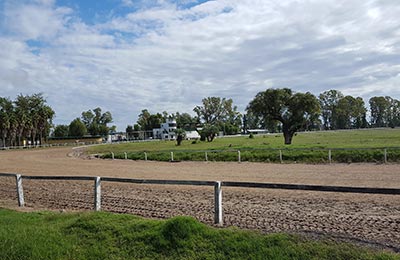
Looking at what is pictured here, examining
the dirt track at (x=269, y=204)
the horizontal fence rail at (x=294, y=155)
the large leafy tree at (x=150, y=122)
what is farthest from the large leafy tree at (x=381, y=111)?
the dirt track at (x=269, y=204)

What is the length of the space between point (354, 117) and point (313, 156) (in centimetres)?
13258

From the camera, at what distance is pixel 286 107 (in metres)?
39.7

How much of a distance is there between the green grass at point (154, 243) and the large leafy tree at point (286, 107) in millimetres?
34031

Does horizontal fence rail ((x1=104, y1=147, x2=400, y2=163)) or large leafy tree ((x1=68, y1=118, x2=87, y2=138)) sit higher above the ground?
large leafy tree ((x1=68, y1=118, x2=87, y2=138))

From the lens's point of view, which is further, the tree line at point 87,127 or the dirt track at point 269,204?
the tree line at point 87,127

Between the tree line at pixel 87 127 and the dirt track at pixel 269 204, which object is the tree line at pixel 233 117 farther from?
the dirt track at pixel 269 204

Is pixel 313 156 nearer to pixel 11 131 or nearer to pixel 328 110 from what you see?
pixel 11 131

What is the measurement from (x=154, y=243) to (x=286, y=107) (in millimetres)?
35751

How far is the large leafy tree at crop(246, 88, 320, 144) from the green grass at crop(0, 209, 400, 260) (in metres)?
34.0

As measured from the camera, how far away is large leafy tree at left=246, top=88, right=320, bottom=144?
3859 centimetres

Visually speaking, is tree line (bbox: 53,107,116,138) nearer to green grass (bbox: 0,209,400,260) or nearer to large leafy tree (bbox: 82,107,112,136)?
large leafy tree (bbox: 82,107,112,136)

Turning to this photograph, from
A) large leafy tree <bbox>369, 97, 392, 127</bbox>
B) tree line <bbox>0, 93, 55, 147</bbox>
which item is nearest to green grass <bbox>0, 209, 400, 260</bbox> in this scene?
tree line <bbox>0, 93, 55, 147</bbox>

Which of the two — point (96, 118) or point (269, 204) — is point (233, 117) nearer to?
point (96, 118)

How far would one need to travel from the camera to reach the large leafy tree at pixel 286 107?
38.6 metres
